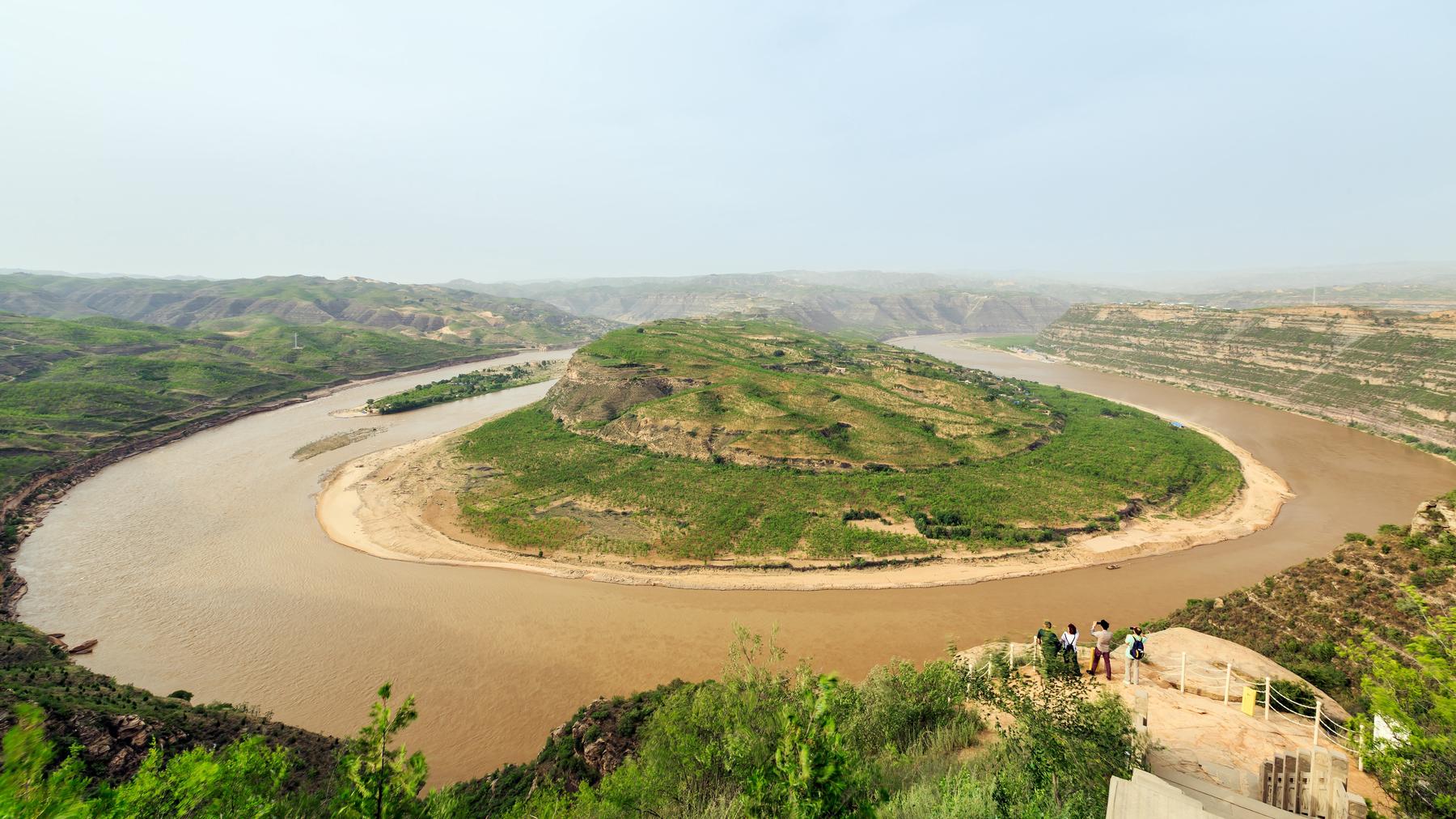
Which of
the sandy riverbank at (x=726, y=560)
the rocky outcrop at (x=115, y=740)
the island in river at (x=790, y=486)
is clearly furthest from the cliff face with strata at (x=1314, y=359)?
the rocky outcrop at (x=115, y=740)

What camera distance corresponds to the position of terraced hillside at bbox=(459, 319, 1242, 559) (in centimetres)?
4516

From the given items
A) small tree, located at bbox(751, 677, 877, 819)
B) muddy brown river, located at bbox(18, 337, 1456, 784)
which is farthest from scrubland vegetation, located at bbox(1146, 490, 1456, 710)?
small tree, located at bbox(751, 677, 877, 819)

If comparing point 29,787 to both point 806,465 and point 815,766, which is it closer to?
point 815,766

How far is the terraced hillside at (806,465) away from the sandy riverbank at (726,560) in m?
1.51

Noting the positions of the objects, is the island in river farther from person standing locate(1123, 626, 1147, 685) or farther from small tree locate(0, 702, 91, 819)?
small tree locate(0, 702, 91, 819)

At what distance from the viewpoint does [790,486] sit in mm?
53031

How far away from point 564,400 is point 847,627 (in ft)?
187

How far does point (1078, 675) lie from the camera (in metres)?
19.8

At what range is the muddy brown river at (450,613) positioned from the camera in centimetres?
2928

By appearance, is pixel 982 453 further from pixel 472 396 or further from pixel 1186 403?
pixel 472 396

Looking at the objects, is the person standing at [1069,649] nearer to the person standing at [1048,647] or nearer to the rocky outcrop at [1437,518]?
the person standing at [1048,647]

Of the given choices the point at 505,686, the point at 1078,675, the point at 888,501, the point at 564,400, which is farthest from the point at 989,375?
the point at 505,686

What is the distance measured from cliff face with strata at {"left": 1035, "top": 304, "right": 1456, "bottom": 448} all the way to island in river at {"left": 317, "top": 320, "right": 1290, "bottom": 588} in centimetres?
2562

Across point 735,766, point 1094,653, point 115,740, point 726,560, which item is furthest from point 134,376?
point 1094,653
